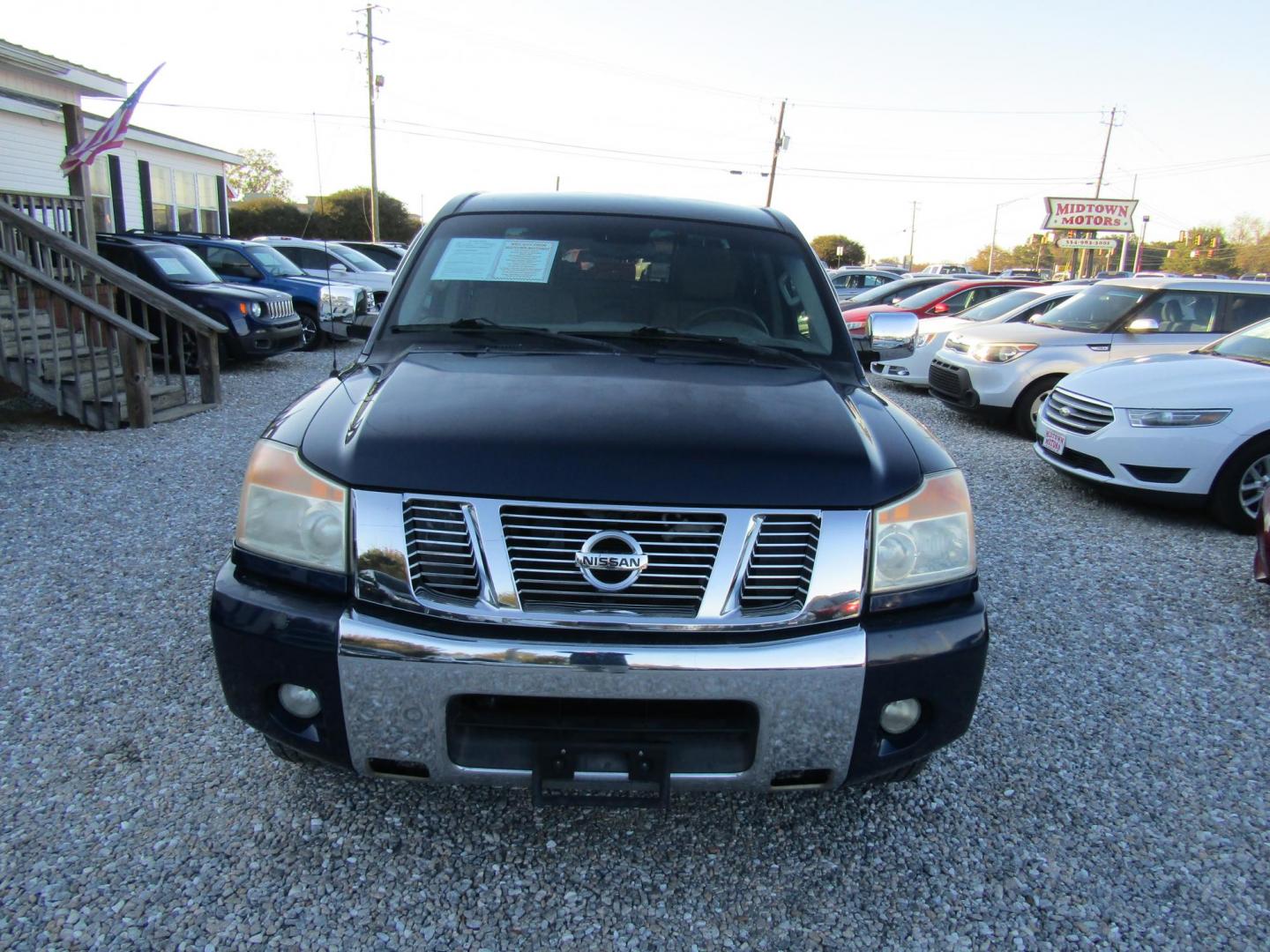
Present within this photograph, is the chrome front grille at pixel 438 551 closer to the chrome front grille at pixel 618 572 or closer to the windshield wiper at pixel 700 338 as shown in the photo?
the chrome front grille at pixel 618 572

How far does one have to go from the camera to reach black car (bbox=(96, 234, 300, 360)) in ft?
36.4

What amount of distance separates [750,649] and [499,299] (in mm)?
1686

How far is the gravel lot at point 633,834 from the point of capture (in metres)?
2.14

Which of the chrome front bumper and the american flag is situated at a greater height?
the american flag

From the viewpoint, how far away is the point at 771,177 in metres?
53.2

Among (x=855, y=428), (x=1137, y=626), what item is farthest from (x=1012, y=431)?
(x=855, y=428)

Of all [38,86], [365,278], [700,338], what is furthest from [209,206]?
[700,338]

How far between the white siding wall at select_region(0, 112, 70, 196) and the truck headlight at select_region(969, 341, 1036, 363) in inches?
621

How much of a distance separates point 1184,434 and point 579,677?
537 centimetres

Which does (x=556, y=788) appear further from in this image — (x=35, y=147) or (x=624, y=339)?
(x=35, y=147)

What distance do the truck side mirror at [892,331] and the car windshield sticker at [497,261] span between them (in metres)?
1.34

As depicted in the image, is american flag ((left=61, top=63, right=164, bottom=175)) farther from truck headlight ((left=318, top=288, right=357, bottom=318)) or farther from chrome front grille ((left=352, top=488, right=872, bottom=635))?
Result: chrome front grille ((left=352, top=488, right=872, bottom=635))

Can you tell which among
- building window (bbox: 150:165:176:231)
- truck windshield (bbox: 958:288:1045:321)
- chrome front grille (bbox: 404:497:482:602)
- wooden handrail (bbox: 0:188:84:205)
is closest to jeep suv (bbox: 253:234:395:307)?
wooden handrail (bbox: 0:188:84:205)

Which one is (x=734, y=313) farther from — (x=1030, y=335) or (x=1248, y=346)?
(x=1030, y=335)
